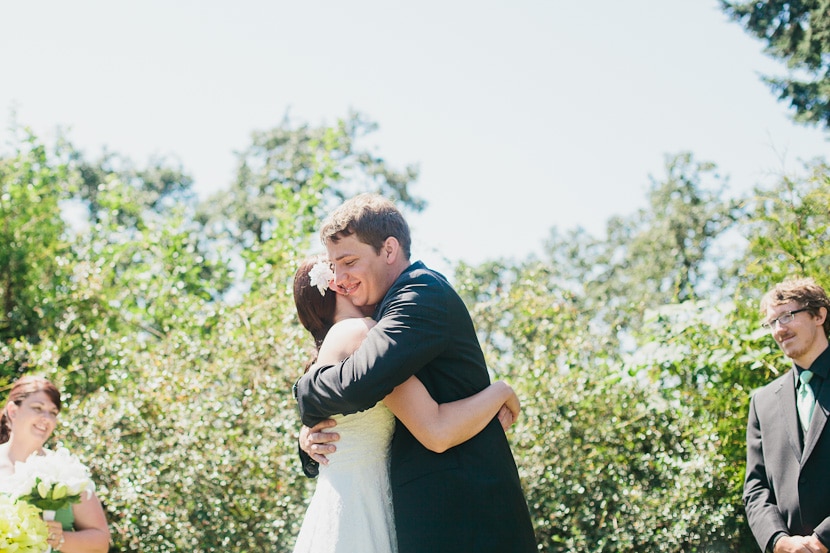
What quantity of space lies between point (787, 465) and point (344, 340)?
7.86ft

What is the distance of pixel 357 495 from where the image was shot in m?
2.74

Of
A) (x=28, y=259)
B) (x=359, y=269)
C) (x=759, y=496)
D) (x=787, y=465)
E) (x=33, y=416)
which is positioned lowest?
(x=759, y=496)

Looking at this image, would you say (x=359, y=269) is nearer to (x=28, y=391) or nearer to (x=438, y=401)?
(x=438, y=401)

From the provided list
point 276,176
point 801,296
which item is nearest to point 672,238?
point 276,176

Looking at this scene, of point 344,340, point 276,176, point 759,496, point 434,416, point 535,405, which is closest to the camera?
point 434,416

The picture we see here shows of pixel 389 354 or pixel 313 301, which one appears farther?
pixel 313 301

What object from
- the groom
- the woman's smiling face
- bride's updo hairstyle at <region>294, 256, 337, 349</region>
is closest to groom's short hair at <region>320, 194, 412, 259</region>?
the groom

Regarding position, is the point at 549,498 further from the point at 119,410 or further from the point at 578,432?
the point at 119,410

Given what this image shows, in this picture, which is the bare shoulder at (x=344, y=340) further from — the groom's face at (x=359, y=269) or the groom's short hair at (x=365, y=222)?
the groom's short hair at (x=365, y=222)

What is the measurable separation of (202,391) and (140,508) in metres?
0.83

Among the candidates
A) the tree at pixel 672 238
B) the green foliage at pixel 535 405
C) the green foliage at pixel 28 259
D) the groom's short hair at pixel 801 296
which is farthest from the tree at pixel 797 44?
the tree at pixel 672 238

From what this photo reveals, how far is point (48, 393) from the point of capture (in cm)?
479

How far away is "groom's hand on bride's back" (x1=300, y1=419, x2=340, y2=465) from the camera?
278cm

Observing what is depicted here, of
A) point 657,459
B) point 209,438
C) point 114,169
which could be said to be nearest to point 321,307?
point 209,438
